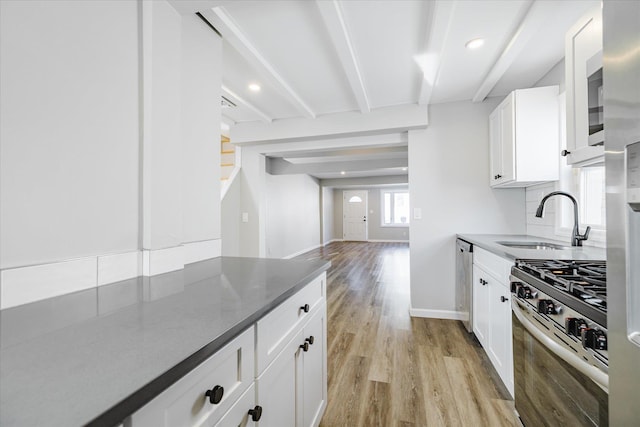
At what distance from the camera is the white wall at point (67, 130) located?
0.87 meters

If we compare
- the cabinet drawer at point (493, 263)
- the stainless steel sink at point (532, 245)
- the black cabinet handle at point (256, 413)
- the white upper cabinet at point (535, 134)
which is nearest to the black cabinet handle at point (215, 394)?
the black cabinet handle at point (256, 413)

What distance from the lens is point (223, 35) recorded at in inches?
73.0

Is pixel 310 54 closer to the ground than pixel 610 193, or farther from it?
farther from it

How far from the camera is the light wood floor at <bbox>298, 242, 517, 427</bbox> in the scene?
1593 mm

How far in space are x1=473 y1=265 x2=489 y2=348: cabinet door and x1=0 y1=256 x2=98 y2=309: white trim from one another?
232 centimetres

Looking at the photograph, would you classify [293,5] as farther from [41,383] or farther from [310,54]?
[41,383]

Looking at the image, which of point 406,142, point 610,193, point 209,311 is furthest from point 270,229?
point 610,193

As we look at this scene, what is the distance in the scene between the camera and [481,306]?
2225 mm

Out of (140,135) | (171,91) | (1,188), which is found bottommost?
(1,188)

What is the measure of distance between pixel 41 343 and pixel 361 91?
2.70 metres

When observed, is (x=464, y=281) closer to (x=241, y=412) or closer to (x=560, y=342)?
(x=560, y=342)

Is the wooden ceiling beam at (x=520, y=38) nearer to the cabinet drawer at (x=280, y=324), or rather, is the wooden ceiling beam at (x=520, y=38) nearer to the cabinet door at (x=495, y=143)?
the cabinet door at (x=495, y=143)

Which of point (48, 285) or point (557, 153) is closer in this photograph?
point (48, 285)

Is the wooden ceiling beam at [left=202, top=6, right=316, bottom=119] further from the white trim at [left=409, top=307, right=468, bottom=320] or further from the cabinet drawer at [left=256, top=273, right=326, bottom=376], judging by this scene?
the white trim at [left=409, top=307, right=468, bottom=320]
